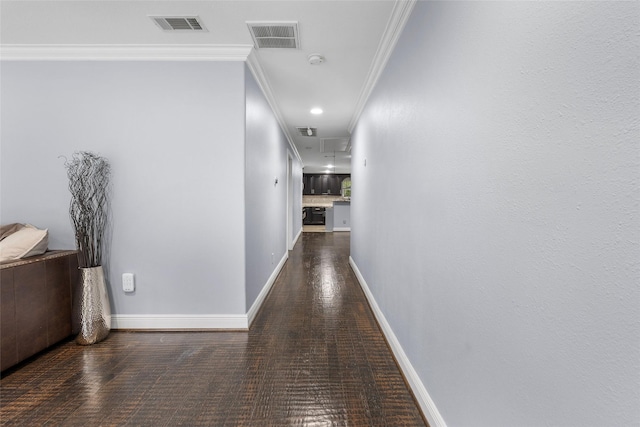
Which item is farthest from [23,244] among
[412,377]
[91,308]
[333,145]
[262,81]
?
[333,145]

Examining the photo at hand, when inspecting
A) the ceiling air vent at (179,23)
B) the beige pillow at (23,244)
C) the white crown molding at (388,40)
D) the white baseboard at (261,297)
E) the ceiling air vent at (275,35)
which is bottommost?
the white baseboard at (261,297)

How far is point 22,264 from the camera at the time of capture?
1979mm

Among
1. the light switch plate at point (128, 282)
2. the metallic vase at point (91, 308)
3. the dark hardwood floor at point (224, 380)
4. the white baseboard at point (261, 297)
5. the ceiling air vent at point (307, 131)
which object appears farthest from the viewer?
the ceiling air vent at point (307, 131)

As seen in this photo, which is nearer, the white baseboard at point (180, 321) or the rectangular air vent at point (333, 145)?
the white baseboard at point (180, 321)

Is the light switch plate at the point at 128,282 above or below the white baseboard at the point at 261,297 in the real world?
above

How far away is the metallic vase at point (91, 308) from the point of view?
227 cm

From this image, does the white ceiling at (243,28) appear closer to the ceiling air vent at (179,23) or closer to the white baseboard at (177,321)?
the ceiling air vent at (179,23)

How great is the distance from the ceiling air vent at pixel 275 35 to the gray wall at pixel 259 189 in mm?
355

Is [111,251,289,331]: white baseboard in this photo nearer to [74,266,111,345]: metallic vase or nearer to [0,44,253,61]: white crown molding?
[74,266,111,345]: metallic vase

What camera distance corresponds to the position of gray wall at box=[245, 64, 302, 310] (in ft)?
8.78

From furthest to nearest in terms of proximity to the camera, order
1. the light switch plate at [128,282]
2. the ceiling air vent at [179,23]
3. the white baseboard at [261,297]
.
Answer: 1. the white baseboard at [261,297]
2. the light switch plate at [128,282]
3. the ceiling air vent at [179,23]

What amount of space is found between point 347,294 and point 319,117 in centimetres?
268

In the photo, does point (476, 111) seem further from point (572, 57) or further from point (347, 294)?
point (347, 294)

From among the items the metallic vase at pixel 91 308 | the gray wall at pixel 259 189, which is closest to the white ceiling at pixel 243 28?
the gray wall at pixel 259 189
